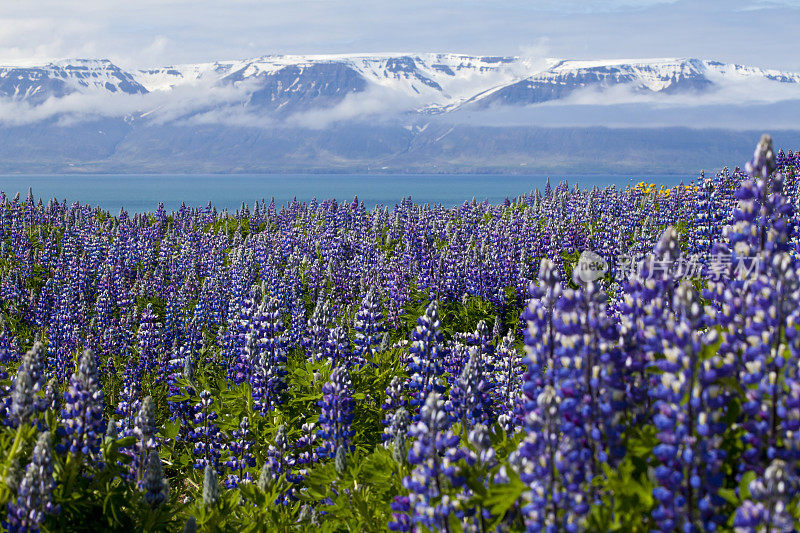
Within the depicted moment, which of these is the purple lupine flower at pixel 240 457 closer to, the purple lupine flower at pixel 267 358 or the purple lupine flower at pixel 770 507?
the purple lupine flower at pixel 267 358

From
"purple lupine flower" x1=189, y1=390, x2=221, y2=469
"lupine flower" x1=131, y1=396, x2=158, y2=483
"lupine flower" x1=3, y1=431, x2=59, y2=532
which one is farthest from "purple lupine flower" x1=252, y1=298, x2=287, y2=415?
"lupine flower" x1=3, y1=431, x2=59, y2=532

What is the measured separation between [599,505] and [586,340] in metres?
0.75

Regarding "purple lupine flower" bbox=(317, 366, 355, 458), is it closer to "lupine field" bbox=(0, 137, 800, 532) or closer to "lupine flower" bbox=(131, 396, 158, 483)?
"lupine field" bbox=(0, 137, 800, 532)

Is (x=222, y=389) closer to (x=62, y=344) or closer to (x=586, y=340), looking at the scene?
(x=62, y=344)

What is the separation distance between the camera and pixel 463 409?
5.43 metres

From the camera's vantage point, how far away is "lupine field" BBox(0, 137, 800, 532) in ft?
9.85

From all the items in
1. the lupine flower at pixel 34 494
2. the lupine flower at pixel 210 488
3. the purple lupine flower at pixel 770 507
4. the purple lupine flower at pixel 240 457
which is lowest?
the purple lupine flower at pixel 240 457

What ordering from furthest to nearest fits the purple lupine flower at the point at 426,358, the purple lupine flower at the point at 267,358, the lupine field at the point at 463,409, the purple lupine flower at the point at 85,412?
the purple lupine flower at the point at 267,358
the purple lupine flower at the point at 426,358
the purple lupine flower at the point at 85,412
the lupine field at the point at 463,409

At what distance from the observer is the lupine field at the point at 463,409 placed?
3.00 metres

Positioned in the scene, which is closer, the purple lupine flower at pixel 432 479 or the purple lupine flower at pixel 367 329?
the purple lupine flower at pixel 432 479

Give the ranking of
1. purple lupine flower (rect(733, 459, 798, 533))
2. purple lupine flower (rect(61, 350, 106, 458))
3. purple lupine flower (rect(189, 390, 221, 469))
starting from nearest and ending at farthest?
purple lupine flower (rect(733, 459, 798, 533)) < purple lupine flower (rect(61, 350, 106, 458)) < purple lupine flower (rect(189, 390, 221, 469))

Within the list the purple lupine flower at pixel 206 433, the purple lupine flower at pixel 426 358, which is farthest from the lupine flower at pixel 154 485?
the purple lupine flower at pixel 206 433

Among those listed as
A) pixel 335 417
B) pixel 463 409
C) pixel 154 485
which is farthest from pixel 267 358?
pixel 463 409

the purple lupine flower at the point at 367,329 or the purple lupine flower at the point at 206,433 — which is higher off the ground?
the purple lupine flower at the point at 367,329
